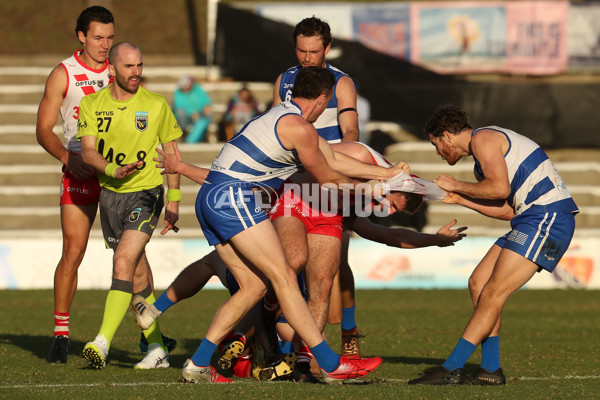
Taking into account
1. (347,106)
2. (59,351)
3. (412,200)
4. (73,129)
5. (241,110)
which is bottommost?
(59,351)

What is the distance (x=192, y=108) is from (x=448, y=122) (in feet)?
43.4

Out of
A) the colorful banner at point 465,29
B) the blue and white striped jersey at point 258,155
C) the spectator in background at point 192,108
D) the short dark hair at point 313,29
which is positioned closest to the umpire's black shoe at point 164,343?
the blue and white striped jersey at point 258,155

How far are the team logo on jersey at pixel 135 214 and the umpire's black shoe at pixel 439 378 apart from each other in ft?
8.89

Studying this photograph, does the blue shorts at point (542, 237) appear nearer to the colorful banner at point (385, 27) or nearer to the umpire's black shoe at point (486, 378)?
the umpire's black shoe at point (486, 378)

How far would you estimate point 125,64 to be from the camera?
333 inches

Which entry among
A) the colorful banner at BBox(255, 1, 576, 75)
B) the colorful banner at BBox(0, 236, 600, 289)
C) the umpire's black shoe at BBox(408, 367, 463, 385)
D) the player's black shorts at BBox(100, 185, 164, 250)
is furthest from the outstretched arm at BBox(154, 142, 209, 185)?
the colorful banner at BBox(255, 1, 576, 75)

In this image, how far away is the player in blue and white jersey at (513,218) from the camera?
761cm

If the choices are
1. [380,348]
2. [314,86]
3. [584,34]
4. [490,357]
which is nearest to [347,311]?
[380,348]

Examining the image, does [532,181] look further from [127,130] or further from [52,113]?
[52,113]

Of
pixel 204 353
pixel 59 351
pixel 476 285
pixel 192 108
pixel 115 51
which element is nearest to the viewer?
pixel 204 353

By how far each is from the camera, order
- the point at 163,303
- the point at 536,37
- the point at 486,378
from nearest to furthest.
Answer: the point at 486,378, the point at 163,303, the point at 536,37

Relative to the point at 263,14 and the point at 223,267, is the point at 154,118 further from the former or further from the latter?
the point at 263,14

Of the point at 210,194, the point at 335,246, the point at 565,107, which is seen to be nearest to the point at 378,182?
the point at 335,246

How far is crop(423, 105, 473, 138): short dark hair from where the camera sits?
786 cm
